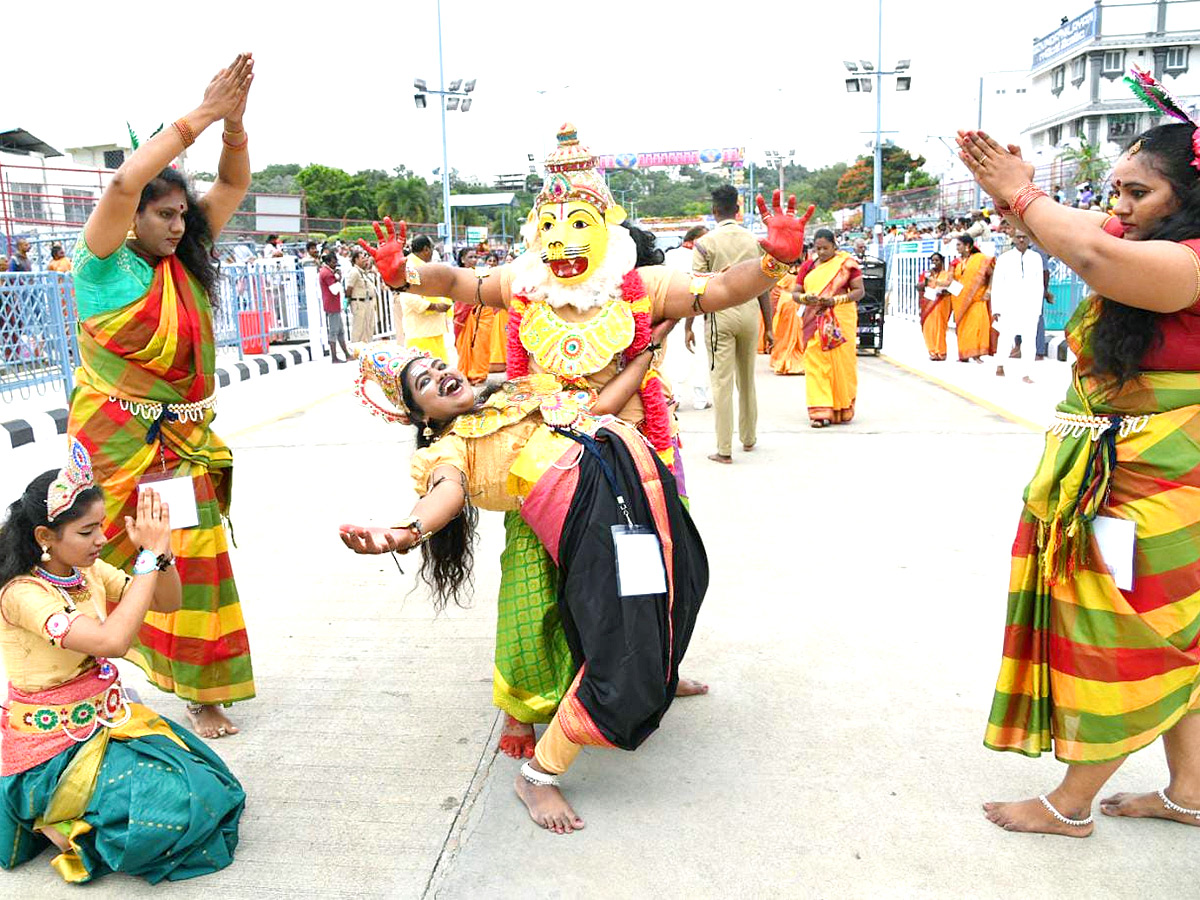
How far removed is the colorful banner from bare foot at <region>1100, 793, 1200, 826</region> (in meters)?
55.5

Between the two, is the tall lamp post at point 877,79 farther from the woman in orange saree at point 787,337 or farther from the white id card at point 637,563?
the white id card at point 637,563

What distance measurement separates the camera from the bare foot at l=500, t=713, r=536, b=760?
3211mm

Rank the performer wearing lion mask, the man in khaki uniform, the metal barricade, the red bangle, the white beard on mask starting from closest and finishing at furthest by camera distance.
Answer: the red bangle < the performer wearing lion mask < the white beard on mask < the man in khaki uniform < the metal barricade

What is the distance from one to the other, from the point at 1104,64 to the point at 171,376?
58708 millimetres

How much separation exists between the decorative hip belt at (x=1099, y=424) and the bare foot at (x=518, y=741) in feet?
5.99

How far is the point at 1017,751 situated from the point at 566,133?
2542 mm

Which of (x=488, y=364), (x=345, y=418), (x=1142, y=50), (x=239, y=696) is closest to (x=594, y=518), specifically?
(x=239, y=696)

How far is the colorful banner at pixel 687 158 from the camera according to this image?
58438 millimetres

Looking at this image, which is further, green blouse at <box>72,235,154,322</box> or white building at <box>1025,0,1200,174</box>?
white building at <box>1025,0,1200,174</box>

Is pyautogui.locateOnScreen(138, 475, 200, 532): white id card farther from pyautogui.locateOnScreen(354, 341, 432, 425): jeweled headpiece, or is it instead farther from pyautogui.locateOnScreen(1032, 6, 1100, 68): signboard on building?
pyautogui.locateOnScreen(1032, 6, 1100, 68): signboard on building

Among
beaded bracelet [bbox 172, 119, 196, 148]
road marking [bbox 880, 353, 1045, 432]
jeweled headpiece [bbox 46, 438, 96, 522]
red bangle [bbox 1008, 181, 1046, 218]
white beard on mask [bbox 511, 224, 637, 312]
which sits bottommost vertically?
road marking [bbox 880, 353, 1045, 432]

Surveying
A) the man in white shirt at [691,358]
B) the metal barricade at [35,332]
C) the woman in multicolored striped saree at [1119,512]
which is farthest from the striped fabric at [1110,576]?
the metal barricade at [35,332]

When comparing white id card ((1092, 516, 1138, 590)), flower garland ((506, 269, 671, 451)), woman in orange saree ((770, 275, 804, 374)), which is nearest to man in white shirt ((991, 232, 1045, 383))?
woman in orange saree ((770, 275, 804, 374))

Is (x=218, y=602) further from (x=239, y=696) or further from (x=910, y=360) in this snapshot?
(x=910, y=360)
